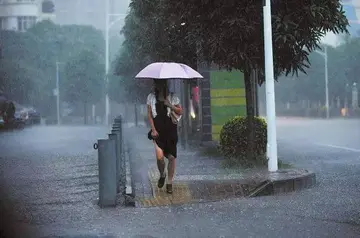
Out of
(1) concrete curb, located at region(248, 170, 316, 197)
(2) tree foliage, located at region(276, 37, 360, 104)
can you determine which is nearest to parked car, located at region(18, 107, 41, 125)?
(1) concrete curb, located at region(248, 170, 316, 197)

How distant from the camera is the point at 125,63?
107 feet

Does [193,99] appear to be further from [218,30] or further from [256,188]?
[256,188]

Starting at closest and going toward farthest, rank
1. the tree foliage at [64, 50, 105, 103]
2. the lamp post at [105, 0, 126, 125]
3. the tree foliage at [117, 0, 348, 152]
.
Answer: the tree foliage at [117, 0, 348, 152] → the lamp post at [105, 0, 126, 125] → the tree foliage at [64, 50, 105, 103]

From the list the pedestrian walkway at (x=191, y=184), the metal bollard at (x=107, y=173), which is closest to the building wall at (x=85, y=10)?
the pedestrian walkway at (x=191, y=184)

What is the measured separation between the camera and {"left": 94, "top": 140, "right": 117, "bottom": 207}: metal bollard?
25.1 feet

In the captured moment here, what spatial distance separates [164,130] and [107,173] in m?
→ 1.00

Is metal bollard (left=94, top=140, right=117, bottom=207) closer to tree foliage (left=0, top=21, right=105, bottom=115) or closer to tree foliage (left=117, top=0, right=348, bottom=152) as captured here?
tree foliage (left=117, top=0, right=348, bottom=152)

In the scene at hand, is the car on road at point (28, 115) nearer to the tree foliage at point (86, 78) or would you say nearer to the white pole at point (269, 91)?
the tree foliage at point (86, 78)

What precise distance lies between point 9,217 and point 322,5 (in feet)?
20.0

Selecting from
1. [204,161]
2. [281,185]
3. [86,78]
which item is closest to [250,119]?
[204,161]

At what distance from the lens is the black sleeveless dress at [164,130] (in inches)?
322

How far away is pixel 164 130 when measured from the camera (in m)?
8.20

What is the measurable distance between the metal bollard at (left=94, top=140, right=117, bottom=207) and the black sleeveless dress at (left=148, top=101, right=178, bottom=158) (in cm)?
72

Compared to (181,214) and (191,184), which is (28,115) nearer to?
(191,184)
